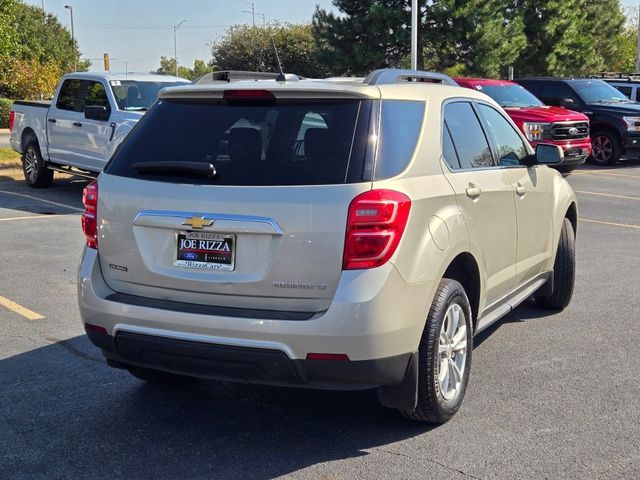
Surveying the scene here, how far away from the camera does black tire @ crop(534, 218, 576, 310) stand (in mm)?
6621

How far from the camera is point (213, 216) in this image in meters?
3.92

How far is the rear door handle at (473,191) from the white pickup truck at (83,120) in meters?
8.48

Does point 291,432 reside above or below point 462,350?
below

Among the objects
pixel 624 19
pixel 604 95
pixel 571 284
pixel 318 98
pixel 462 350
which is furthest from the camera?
pixel 624 19

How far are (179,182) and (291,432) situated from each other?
55.6 inches

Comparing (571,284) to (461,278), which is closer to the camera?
(461,278)

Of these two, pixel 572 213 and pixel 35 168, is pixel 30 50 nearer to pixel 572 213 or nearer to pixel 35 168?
pixel 35 168

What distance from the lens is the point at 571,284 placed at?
6699 mm

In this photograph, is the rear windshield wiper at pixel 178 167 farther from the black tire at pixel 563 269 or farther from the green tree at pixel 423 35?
the green tree at pixel 423 35

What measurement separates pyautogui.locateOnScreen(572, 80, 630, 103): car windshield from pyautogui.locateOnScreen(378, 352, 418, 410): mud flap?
55.3 ft

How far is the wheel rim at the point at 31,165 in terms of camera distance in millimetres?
14781

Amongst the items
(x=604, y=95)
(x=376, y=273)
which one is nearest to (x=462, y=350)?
(x=376, y=273)

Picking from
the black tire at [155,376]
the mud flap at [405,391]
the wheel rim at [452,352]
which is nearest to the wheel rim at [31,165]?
the black tire at [155,376]

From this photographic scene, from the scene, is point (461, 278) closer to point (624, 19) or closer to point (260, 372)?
point (260, 372)
